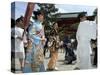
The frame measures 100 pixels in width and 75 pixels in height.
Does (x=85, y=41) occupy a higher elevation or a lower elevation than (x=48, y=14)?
lower

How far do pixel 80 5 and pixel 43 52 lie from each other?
0.50 m

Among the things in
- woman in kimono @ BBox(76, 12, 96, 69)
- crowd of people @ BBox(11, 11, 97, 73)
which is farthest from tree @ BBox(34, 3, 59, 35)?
woman in kimono @ BBox(76, 12, 96, 69)

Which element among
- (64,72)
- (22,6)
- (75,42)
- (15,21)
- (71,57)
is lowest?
(64,72)

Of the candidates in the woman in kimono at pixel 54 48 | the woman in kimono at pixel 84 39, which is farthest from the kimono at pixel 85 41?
the woman in kimono at pixel 54 48

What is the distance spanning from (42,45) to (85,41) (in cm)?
38

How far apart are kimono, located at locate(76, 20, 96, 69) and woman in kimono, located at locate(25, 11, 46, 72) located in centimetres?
32

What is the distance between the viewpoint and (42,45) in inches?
72.2

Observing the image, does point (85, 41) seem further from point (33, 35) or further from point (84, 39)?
point (33, 35)

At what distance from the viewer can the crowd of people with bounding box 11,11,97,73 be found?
177 cm

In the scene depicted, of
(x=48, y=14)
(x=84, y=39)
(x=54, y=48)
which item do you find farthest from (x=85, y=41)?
(x=48, y=14)

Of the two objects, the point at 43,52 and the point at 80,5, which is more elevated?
the point at 80,5

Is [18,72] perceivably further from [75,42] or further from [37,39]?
[75,42]

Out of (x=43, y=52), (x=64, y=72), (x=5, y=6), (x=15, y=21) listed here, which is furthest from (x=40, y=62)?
(x=5, y=6)

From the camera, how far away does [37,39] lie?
1823mm
